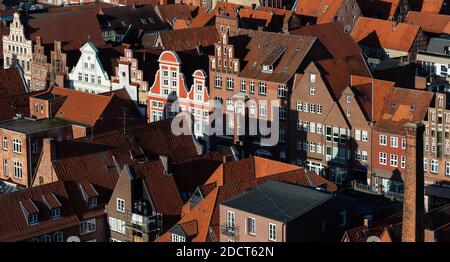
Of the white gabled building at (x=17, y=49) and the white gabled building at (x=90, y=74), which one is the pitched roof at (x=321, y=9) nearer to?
the white gabled building at (x=90, y=74)

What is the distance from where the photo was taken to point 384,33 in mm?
113250

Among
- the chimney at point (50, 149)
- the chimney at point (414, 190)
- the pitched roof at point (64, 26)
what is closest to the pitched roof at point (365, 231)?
the chimney at point (414, 190)

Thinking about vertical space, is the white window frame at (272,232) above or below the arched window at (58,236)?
above

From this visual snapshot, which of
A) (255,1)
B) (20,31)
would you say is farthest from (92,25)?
(255,1)

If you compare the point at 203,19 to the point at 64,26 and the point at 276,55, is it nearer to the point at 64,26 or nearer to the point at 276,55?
the point at 64,26

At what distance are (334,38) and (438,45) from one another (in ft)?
34.5

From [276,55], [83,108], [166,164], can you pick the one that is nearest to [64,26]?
[83,108]

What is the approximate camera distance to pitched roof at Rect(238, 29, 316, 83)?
9044 centimetres

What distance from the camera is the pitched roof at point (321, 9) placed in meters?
118

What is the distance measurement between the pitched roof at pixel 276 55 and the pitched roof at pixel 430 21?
86.4 ft

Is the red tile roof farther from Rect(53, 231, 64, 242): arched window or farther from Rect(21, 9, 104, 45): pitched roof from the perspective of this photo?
Rect(21, 9, 104, 45): pitched roof

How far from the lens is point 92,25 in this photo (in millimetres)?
119375

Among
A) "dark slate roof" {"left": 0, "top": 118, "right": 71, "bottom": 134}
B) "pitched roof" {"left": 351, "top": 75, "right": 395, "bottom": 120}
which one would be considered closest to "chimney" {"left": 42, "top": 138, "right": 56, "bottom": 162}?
"dark slate roof" {"left": 0, "top": 118, "right": 71, "bottom": 134}
